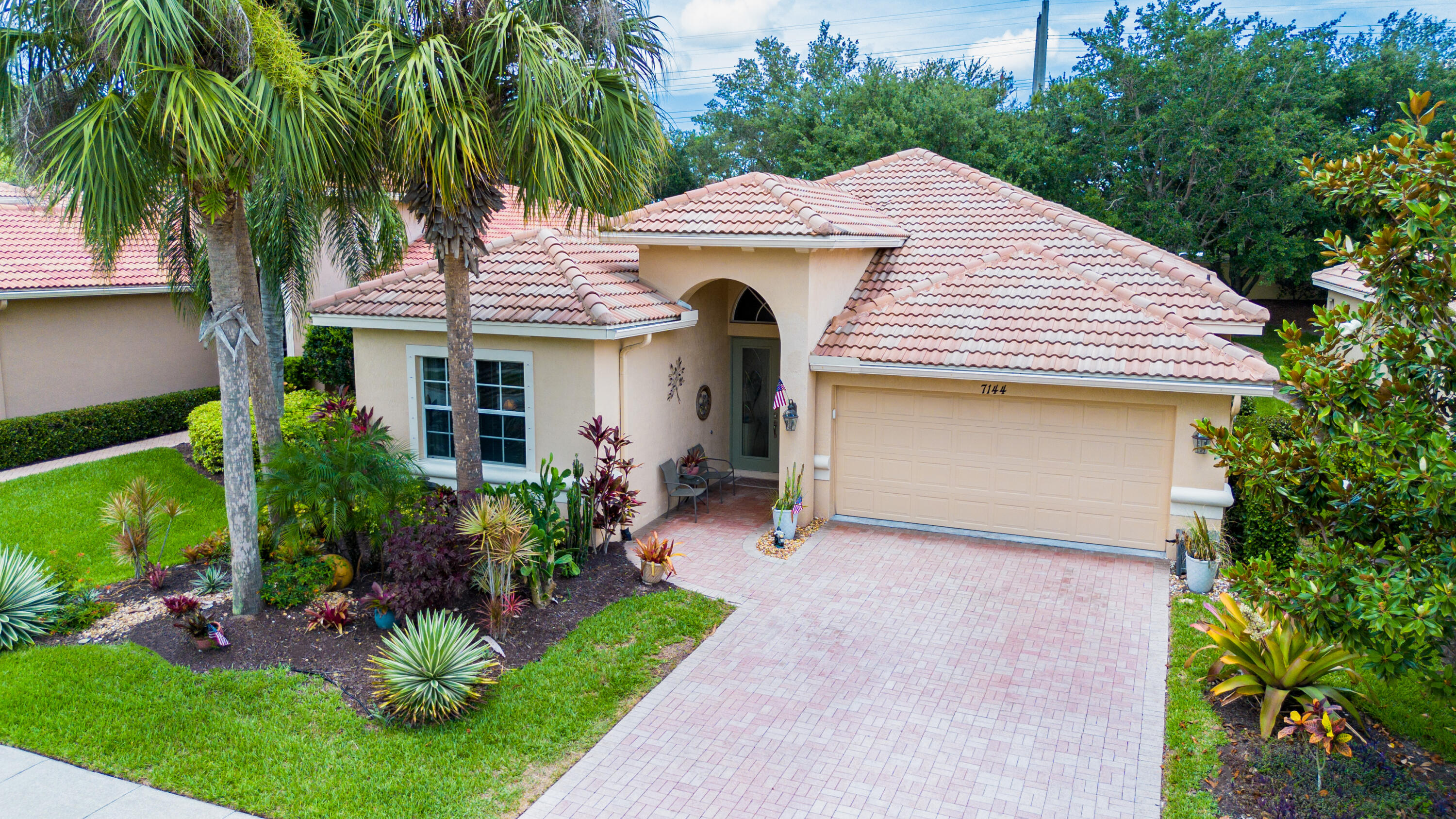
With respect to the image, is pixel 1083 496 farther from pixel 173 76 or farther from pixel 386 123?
pixel 173 76

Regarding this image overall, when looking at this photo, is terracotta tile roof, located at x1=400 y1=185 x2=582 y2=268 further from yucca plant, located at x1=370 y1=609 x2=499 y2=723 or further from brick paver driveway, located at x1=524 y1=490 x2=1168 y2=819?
yucca plant, located at x1=370 y1=609 x2=499 y2=723

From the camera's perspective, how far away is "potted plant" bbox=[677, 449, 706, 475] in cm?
1416

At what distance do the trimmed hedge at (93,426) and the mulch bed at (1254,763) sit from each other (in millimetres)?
17908

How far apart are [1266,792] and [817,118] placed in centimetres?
3358

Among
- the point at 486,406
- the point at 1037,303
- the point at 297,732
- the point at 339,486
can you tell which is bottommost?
the point at 297,732

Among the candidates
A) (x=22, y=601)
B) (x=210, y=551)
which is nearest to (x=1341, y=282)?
(x=210, y=551)

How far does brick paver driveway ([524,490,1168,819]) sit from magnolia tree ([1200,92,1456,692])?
2084 millimetres

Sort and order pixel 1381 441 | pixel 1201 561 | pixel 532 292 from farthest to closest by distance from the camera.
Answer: pixel 532 292 → pixel 1201 561 → pixel 1381 441

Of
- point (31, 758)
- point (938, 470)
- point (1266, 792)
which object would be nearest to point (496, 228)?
point (938, 470)

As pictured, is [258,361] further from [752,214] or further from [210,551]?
[752,214]

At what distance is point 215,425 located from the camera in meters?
15.5

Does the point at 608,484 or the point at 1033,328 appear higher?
the point at 1033,328

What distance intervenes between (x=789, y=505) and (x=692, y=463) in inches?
78.4

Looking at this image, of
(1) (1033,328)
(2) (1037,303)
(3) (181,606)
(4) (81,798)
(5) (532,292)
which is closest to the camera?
(4) (81,798)
